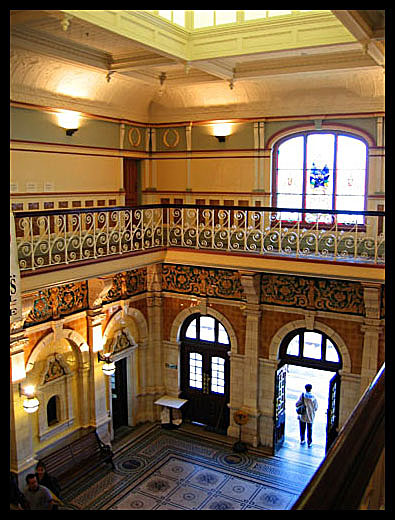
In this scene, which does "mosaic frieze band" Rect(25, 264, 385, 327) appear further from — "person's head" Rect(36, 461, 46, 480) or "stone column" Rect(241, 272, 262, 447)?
"person's head" Rect(36, 461, 46, 480)

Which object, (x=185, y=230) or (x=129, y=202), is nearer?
(x=185, y=230)

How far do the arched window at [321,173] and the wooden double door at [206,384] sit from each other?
3.62 meters

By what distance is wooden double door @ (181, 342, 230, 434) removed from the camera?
1228cm

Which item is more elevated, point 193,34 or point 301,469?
point 193,34

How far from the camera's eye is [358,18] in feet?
16.4

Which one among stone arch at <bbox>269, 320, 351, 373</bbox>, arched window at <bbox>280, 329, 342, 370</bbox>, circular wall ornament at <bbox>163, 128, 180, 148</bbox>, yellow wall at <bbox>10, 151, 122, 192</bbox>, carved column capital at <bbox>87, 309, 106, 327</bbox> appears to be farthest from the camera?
circular wall ornament at <bbox>163, 128, 180, 148</bbox>

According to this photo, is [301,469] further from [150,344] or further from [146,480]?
[150,344]

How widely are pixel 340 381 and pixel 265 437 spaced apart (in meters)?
2.18

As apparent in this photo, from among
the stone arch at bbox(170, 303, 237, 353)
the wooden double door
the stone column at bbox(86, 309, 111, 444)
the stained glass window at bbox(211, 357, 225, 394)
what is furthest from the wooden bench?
the stone arch at bbox(170, 303, 237, 353)

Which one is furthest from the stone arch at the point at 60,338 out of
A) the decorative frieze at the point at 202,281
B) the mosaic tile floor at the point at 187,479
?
the decorative frieze at the point at 202,281

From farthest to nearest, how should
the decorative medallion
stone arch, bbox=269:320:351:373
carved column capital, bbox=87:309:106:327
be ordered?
the decorative medallion < carved column capital, bbox=87:309:106:327 < stone arch, bbox=269:320:351:373

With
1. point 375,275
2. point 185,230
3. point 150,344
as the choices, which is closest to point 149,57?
point 185,230

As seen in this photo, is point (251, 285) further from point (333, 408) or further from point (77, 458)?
point (77, 458)

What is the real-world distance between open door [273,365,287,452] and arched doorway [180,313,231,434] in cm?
119
